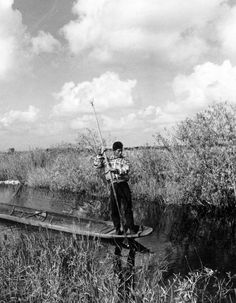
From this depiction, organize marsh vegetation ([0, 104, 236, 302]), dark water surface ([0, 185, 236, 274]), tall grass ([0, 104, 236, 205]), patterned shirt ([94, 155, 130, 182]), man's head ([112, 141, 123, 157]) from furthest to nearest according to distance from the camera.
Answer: tall grass ([0, 104, 236, 205])
man's head ([112, 141, 123, 157])
patterned shirt ([94, 155, 130, 182])
dark water surface ([0, 185, 236, 274])
marsh vegetation ([0, 104, 236, 302])

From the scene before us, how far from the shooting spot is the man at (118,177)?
35.3 ft

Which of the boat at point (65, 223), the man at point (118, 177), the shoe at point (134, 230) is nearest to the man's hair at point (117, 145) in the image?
the man at point (118, 177)

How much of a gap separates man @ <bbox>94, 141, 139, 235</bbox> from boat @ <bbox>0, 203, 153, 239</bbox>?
407 mm

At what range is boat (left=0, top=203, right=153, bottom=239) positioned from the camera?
1102 centimetres

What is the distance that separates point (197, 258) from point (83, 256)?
4.26 m

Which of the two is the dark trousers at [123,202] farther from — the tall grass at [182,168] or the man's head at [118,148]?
the tall grass at [182,168]

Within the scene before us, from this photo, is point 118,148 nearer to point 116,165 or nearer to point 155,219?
point 116,165

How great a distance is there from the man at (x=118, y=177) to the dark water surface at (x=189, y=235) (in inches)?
40.4

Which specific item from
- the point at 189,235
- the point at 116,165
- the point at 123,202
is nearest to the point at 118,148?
the point at 116,165

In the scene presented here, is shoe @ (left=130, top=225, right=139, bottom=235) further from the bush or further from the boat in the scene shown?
the bush

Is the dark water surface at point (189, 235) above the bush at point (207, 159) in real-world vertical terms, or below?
below

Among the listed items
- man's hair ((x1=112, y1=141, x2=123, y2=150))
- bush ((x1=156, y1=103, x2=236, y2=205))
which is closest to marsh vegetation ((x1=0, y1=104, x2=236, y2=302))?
bush ((x1=156, y1=103, x2=236, y2=205))

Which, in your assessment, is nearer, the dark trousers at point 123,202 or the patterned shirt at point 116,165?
the patterned shirt at point 116,165

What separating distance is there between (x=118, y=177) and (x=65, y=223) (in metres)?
3.96
